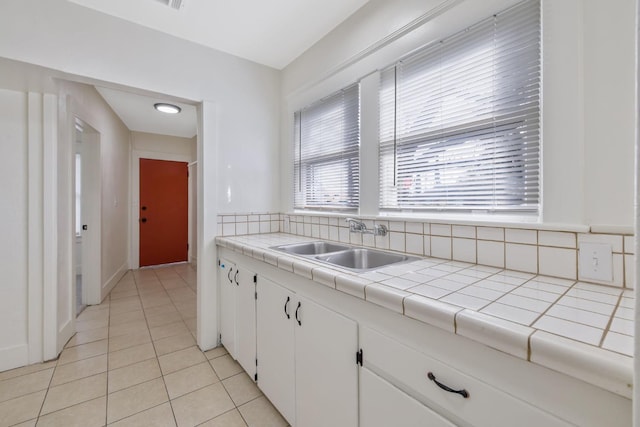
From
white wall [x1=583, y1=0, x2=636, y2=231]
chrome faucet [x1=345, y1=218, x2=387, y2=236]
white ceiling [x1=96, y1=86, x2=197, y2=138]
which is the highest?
white ceiling [x1=96, y1=86, x2=197, y2=138]

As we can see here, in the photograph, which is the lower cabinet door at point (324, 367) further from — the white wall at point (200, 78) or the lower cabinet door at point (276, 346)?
the white wall at point (200, 78)

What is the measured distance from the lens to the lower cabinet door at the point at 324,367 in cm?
104

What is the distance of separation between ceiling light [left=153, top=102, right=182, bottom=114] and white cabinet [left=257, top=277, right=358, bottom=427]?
3.04 m

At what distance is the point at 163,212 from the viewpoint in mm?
5188

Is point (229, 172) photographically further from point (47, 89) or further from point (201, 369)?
point (201, 369)

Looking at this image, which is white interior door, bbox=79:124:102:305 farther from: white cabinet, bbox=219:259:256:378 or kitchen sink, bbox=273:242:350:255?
kitchen sink, bbox=273:242:350:255

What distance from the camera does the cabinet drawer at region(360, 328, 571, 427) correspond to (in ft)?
2.03

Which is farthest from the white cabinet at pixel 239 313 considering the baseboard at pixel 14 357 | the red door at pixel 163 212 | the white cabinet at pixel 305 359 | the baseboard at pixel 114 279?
the red door at pixel 163 212

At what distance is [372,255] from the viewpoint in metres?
1.74

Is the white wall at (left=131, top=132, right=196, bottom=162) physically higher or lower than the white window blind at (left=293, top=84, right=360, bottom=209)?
higher

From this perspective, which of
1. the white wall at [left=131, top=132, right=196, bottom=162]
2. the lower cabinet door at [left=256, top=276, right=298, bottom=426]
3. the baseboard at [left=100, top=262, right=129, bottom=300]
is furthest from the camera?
the white wall at [left=131, top=132, right=196, bottom=162]

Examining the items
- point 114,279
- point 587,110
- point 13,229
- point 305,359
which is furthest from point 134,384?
point 587,110

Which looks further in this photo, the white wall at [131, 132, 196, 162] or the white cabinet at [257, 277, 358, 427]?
the white wall at [131, 132, 196, 162]

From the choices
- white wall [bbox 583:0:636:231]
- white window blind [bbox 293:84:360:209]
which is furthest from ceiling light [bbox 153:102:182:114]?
white wall [bbox 583:0:636:231]
